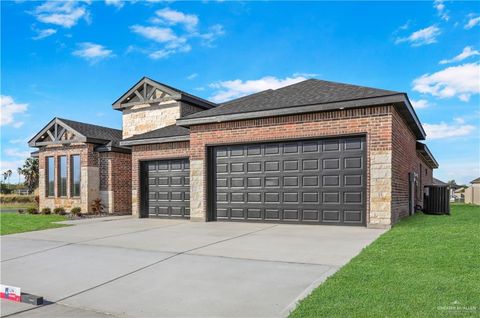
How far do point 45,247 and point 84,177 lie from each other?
11.8 metres

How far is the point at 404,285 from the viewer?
4523 mm

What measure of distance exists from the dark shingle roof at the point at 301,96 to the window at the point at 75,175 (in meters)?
10.4

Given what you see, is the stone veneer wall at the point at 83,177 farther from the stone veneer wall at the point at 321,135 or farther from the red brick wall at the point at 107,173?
the stone veneer wall at the point at 321,135

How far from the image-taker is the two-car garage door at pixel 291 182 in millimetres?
11070

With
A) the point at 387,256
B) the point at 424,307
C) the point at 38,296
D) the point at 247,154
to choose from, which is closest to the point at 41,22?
the point at 247,154

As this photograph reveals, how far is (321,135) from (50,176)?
17.5m

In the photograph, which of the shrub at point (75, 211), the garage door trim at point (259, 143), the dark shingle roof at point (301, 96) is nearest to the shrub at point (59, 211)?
the shrub at point (75, 211)

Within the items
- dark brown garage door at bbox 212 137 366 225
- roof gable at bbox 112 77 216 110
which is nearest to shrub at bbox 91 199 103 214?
roof gable at bbox 112 77 216 110

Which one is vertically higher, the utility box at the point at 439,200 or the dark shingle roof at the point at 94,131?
the dark shingle roof at the point at 94,131

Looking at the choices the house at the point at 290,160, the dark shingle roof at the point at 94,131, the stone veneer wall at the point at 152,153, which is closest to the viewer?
the house at the point at 290,160

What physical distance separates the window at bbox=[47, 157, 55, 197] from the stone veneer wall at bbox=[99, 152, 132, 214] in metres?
3.68

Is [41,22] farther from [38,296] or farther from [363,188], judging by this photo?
[363,188]

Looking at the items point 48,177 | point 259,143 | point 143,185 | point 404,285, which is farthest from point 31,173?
point 404,285

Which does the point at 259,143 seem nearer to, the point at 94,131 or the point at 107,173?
the point at 107,173
